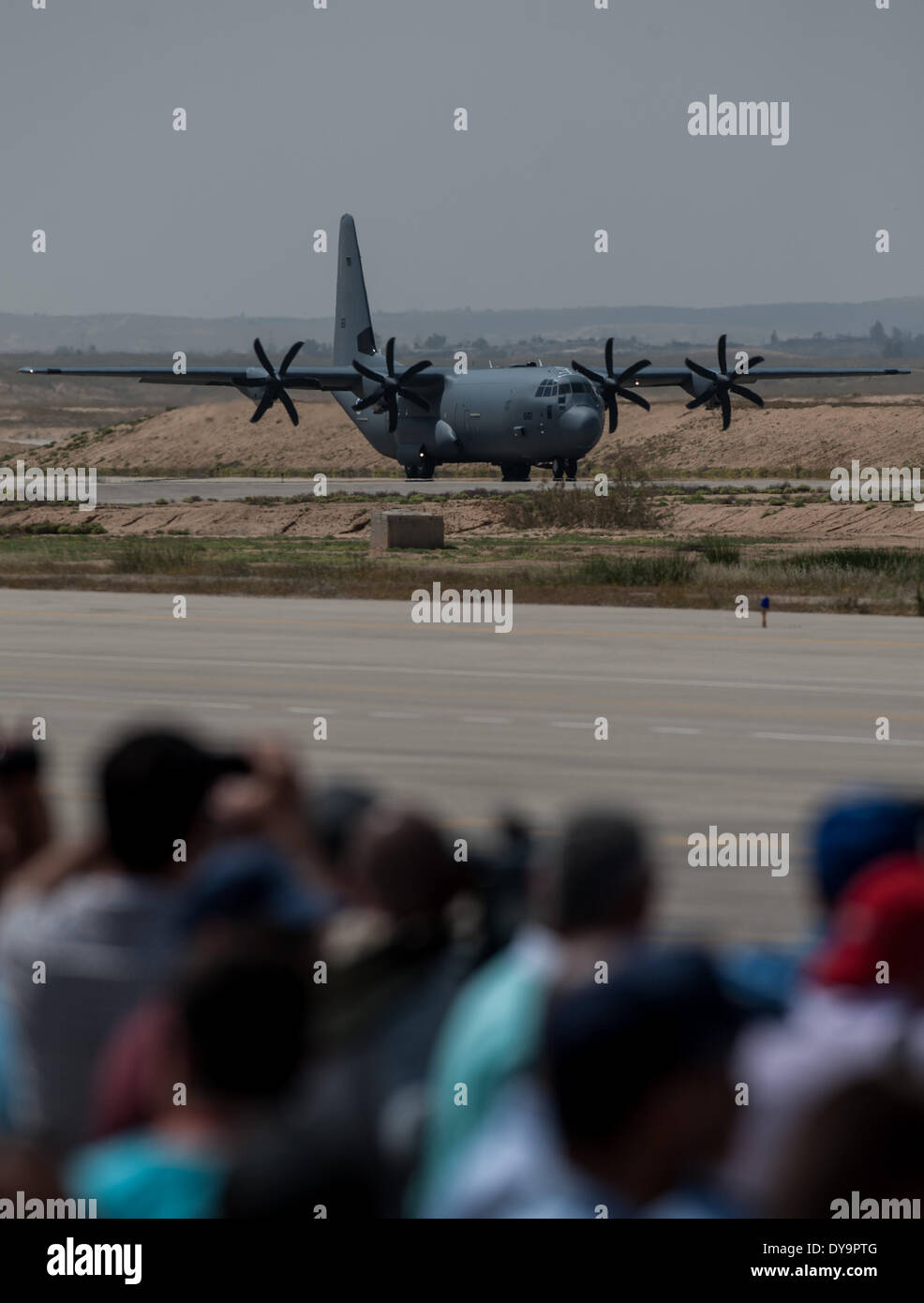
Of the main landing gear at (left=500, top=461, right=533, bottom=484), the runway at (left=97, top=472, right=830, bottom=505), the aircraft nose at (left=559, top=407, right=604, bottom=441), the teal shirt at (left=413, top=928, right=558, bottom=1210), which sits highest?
the aircraft nose at (left=559, top=407, right=604, bottom=441)

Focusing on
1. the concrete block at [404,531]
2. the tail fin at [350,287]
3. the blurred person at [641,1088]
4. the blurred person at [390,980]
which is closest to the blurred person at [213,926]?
the blurred person at [390,980]

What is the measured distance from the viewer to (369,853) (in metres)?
4.99

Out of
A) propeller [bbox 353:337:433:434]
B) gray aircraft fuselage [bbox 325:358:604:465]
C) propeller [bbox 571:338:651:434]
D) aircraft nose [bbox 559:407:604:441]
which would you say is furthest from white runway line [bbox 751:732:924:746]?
propeller [bbox 353:337:433:434]

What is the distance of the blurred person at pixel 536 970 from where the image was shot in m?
4.32

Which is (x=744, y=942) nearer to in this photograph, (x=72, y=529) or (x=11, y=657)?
(x=11, y=657)

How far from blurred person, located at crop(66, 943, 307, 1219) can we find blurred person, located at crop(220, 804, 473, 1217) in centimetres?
22

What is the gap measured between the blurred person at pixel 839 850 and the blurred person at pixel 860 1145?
216 cm

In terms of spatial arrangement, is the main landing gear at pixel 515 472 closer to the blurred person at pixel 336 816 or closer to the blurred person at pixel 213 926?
the blurred person at pixel 336 816

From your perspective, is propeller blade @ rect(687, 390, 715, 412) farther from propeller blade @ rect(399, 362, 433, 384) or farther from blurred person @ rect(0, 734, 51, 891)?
blurred person @ rect(0, 734, 51, 891)

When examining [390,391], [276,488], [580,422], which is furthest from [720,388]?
[276,488]

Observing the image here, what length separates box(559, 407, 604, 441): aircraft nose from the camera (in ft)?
203

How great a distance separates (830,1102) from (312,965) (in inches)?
78.6

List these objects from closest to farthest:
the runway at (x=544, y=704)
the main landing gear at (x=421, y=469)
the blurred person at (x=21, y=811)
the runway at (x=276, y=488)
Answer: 1. the blurred person at (x=21, y=811)
2. the runway at (x=544, y=704)
3. the runway at (x=276, y=488)
4. the main landing gear at (x=421, y=469)
